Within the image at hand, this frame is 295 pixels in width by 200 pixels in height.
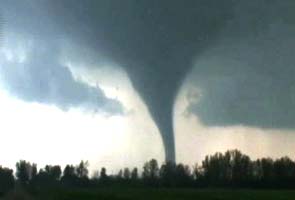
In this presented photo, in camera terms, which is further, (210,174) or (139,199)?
(210,174)

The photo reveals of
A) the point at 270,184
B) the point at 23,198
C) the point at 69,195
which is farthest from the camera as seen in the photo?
the point at 270,184

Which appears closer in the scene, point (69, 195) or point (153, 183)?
point (69, 195)

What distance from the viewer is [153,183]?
112750 millimetres

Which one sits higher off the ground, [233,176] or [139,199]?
[233,176]

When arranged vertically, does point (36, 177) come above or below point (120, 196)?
above

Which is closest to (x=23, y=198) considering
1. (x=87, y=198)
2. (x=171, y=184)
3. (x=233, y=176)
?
(x=87, y=198)

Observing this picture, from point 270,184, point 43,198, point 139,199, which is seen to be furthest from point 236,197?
point 270,184

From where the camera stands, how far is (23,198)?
2373 inches

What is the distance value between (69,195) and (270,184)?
46026mm

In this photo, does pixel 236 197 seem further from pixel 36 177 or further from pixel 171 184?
pixel 36 177

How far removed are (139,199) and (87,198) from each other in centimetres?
577

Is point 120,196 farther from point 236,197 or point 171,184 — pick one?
point 171,184

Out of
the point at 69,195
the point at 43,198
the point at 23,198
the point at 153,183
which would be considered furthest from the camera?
the point at 153,183

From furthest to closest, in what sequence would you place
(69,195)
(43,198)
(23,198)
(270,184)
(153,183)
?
(153,183) < (270,184) < (69,195) < (43,198) < (23,198)
